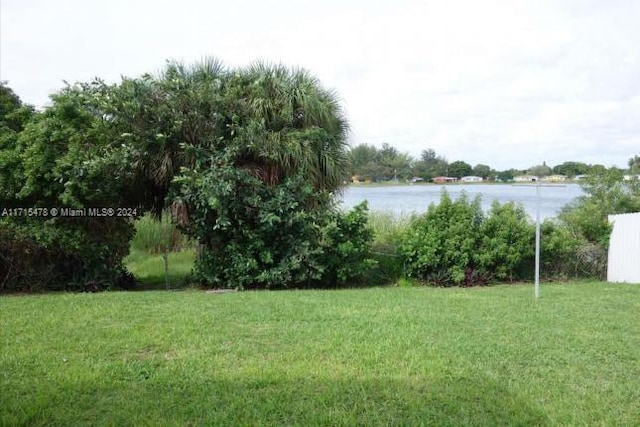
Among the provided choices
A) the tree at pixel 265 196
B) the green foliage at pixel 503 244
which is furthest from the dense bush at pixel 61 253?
the green foliage at pixel 503 244

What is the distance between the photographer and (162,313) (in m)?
6.56

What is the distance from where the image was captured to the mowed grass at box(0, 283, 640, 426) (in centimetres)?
360

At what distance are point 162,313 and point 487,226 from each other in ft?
20.5

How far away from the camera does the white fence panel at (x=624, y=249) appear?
9.66 metres

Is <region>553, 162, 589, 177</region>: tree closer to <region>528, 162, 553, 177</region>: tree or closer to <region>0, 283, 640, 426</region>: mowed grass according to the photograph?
<region>528, 162, 553, 177</region>: tree

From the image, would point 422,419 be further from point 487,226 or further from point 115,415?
point 487,226

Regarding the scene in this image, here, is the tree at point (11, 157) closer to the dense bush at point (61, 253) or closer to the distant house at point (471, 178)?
the dense bush at point (61, 253)

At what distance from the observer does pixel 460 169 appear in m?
20.9

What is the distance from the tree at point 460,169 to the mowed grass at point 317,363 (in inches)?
525

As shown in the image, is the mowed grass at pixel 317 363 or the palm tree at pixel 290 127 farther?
the palm tree at pixel 290 127

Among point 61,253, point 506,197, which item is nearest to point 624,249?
point 506,197

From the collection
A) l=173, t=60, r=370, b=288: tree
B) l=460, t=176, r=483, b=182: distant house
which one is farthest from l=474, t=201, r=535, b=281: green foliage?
l=460, t=176, r=483, b=182: distant house

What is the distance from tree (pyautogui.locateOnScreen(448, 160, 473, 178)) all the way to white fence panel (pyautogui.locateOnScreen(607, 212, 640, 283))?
32.5 feet

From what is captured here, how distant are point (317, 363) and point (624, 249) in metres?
7.94
